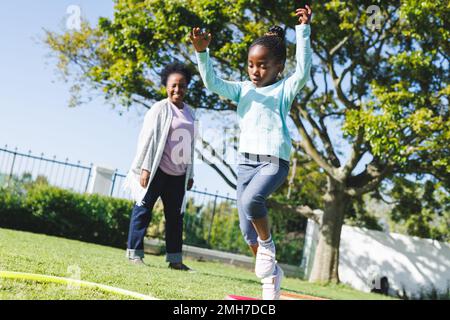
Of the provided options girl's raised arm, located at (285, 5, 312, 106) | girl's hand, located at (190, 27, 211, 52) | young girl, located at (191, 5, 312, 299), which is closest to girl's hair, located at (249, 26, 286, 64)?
young girl, located at (191, 5, 312, 299)

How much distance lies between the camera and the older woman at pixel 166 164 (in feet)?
17.5

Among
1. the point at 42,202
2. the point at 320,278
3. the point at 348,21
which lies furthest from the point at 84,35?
the point at 320,278

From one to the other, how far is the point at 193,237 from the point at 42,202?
4415mm

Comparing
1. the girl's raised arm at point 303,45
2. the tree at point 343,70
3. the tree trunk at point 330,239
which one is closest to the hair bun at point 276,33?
the girl's raised arm at point 303,45

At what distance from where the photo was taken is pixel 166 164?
5.41 m

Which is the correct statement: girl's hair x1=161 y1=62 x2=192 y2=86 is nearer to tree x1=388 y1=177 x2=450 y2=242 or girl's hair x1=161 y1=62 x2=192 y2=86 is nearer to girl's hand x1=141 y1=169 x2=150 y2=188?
girl's hand x1=141 y1=169 x2=150 y2=188

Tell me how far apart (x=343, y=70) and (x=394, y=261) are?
5.34 meters

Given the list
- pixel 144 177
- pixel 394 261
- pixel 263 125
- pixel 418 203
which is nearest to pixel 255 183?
pixel 263 125

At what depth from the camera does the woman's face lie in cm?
539

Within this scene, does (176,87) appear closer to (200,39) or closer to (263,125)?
(200,39)

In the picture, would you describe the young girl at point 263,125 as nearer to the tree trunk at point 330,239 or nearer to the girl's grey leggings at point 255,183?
the girl's grey leggings at point 255,183

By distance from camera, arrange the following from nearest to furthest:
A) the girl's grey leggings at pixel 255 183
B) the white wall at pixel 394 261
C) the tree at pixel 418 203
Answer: the girl's grey leggings at pixel 255 183
the white wall at pixel 394 261
the tree at pixel 418 203

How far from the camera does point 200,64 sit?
3539 mm

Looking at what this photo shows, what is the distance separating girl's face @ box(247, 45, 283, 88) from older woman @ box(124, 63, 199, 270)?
2.05 meters
